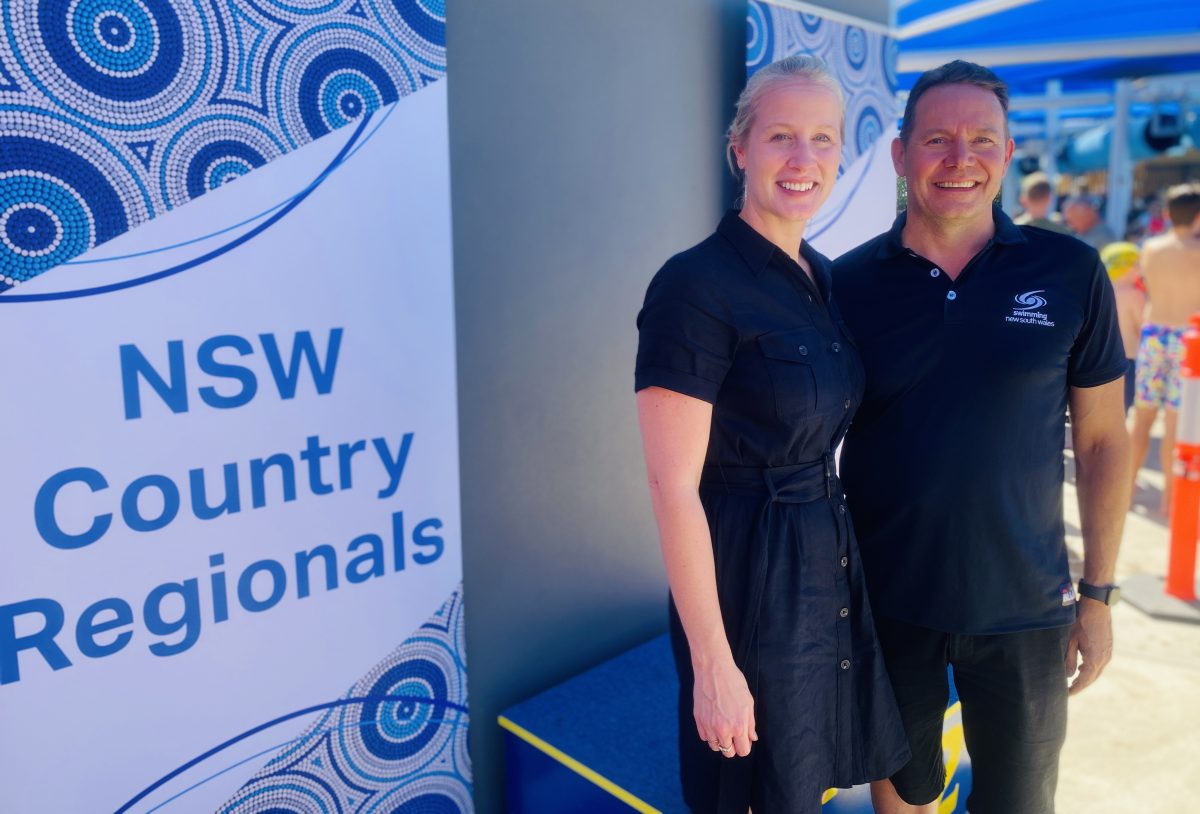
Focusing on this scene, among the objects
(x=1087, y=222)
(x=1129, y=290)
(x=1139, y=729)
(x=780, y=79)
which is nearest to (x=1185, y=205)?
(x=1129, y=290)

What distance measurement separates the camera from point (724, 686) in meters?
1.21

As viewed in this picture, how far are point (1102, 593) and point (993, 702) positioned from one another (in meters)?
0.30

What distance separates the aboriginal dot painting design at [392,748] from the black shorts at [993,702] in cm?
97

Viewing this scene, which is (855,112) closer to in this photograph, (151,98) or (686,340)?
(686,340)

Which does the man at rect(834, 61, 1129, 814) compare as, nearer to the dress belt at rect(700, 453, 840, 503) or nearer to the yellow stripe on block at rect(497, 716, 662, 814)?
the dress belt at rect(700, 453, 840, 503)

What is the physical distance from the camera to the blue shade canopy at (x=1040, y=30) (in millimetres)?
3730

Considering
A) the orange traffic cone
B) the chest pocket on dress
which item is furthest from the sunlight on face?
the orange traffic cone

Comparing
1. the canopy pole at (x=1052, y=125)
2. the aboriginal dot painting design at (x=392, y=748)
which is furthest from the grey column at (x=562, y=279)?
the canopy pole at (x=1052, y=125)

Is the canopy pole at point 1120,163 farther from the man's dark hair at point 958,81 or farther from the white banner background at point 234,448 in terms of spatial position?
the white banner background at point 234,448

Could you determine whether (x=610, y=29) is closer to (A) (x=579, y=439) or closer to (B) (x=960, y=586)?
(A) (x=579, y=439)

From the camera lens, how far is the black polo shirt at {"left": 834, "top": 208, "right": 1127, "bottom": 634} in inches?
56.9

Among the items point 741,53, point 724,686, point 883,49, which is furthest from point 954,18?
point 724,686

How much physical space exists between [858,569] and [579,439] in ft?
3.06

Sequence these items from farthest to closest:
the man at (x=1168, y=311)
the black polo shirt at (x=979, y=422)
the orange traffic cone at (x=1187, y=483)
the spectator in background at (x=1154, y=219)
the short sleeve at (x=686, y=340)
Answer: the spectator in background at (x=1154, y=219) < the man at (x=1168, y=311) < the orange traffic cone at (x=1187, y=483) < the black polo shirt at (x=979, y=422) < the short sleeve at (x=686, y=340)
